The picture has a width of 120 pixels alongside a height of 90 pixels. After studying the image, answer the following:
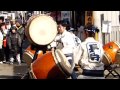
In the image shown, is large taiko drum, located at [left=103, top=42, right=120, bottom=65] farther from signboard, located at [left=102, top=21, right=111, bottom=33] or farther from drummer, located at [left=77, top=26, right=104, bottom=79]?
signboard, located at [left=102, top=21, right=111, bottom=33]

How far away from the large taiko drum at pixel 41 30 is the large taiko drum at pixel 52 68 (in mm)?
1631

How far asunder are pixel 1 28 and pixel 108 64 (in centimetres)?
614

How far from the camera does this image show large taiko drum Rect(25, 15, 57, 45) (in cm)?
615

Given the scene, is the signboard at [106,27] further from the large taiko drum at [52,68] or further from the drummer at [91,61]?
the large taiko drum at [52,68]

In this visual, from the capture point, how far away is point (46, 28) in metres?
6.56

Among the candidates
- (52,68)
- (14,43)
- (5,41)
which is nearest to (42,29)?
(52,68)

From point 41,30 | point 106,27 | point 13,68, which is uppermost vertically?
point 41,30

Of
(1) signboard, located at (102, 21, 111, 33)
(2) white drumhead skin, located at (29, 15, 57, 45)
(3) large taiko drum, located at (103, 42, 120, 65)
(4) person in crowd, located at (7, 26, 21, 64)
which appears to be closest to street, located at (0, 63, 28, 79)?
(4) person in crowd, located at (7, 26, 21, 64)

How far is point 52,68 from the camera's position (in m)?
4.35

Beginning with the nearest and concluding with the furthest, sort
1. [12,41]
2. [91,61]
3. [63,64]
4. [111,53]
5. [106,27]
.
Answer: [63,64] < [91,61] < [111,53] < [12,41] < [106,27]

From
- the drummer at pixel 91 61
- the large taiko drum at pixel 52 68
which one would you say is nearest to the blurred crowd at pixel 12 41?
the drummer at pixel 91 61

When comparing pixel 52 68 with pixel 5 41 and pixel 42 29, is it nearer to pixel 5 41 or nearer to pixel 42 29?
pixel 42 29

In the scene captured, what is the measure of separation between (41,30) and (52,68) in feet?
7.44
